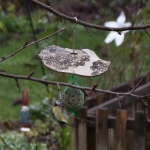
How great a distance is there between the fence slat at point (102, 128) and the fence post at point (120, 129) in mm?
78

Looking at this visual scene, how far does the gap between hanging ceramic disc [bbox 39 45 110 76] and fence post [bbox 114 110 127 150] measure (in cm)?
120

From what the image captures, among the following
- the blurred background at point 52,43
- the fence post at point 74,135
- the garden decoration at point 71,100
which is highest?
the blurred background at point 52,43

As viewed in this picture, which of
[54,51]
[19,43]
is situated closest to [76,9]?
[19,43]

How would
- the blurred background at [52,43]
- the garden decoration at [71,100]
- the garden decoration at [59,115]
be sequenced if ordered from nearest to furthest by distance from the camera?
the garden decoration at [59,115] < the garden decoration at [71,100] < the blurred background at [52,43]

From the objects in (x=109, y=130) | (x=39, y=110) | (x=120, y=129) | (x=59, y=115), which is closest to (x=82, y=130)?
(x=109, y=130)

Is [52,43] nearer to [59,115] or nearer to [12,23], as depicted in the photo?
[59,115]

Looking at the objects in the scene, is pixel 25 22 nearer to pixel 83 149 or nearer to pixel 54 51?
pixel 83 149

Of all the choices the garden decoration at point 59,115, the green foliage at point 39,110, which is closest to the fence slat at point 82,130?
the green foliage at point 39,110

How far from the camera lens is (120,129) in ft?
11.0

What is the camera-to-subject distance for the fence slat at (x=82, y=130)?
11.6 feet

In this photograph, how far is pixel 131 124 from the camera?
3.37m

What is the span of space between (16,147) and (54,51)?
2.55 metres

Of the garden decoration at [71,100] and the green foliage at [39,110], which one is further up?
the green foliage at [39,110]

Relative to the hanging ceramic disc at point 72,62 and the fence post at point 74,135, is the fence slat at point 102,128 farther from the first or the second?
the hanging ceramic disc at point 72,62
